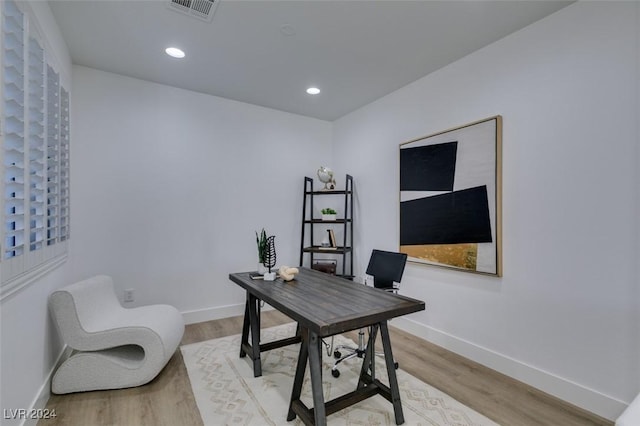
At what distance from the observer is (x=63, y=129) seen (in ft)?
8.21

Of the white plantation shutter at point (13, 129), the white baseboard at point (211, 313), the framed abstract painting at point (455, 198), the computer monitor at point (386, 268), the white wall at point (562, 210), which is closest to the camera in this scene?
the white plantation shutter at point (13, 129)

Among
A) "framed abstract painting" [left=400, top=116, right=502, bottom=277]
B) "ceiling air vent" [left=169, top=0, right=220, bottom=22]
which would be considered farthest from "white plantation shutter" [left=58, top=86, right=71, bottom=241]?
"framed abstract painting" [left=400, top=116, right=502, bottom=277]

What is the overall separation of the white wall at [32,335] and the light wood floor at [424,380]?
0.90 ft

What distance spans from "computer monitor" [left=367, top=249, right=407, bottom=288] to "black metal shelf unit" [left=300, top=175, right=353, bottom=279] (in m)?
0.97

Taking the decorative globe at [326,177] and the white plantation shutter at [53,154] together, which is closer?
the white plantation shutter at [53,154]

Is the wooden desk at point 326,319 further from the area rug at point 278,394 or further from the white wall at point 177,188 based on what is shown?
the white wall at point 177,188

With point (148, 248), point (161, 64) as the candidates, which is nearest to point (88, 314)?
point (148, 248)

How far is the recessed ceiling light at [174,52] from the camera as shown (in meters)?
2.67

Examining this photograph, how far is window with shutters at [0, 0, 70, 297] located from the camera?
4.67 feet

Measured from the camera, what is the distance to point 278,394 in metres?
2.12

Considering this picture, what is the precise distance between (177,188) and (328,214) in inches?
78.2

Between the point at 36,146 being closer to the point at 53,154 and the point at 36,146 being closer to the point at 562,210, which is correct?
the point at 53,154

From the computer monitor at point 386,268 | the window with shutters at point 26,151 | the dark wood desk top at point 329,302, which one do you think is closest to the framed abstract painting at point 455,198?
the computer monitor at point 386,268

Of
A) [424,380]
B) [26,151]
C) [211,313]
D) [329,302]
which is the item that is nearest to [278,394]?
[329,302]
